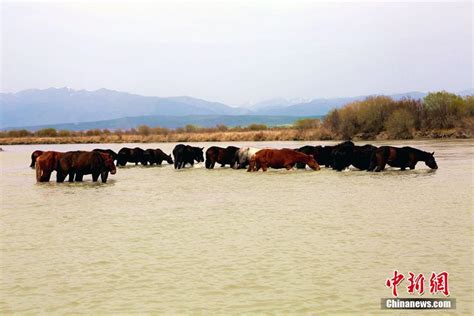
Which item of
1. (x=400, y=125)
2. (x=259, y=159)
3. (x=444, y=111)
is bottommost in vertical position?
(x=259, y=159)

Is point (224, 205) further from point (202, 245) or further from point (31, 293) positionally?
point (31, 293)

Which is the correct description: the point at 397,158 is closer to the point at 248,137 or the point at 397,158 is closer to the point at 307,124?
the point at 248,137

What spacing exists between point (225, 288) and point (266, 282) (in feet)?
1.75

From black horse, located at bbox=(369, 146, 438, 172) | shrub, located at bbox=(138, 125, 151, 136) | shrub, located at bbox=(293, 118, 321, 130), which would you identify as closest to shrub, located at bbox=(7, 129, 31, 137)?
shrub, located at bbox=(138, 125, 151, 136)

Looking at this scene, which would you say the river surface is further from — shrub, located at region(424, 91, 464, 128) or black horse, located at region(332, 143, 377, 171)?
shrub, located at region(424, 91, 464, 128)

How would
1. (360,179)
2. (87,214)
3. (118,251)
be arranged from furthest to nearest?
(360,179) < (87,214) < (118,251)

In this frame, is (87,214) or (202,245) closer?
(202,245)

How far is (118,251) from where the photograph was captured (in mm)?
9312

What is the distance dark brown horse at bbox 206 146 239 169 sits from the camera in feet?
90.2

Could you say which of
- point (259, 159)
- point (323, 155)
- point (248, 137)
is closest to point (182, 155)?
point (259, 159)

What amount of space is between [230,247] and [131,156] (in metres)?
22.8

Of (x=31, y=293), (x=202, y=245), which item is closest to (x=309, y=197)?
(x=202, y=245)

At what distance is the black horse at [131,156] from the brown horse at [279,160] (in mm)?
8694

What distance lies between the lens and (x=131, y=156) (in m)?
31.4
